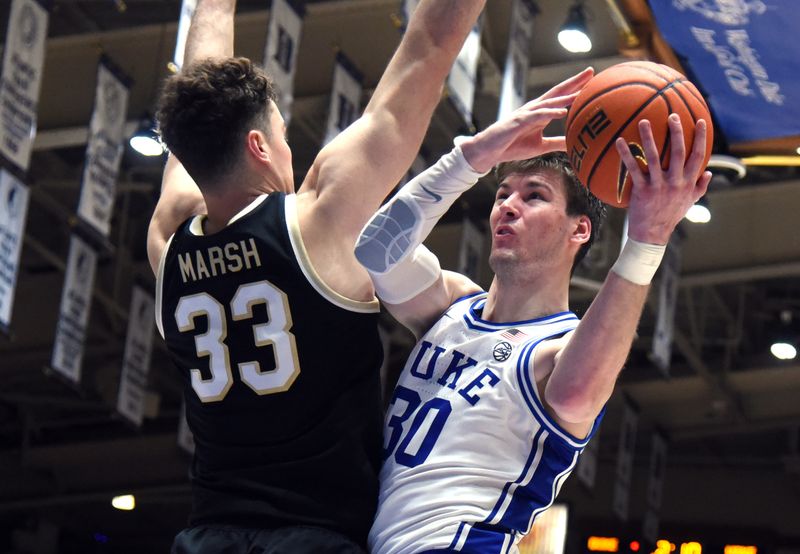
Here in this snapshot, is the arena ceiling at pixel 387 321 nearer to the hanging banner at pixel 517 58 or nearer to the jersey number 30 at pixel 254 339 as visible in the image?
the hanging banner at pixel 517 58

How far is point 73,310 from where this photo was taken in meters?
12.7

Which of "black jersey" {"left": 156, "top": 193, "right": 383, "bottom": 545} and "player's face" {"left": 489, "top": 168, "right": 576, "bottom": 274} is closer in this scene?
"black jersey" {"left": 156, "top": 193, "right": 383, "bottom": 545}

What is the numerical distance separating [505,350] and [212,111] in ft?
3.43

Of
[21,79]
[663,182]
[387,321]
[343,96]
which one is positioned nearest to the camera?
[663,182]

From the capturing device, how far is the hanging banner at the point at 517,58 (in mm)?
11258

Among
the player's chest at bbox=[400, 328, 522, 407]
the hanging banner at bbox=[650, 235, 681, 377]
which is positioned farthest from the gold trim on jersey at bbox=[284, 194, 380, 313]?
the hanging banner at bbox=[650, 235, 681, 377]

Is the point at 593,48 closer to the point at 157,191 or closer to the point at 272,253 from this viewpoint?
the point at 157,191

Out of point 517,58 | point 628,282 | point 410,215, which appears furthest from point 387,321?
point 628,282

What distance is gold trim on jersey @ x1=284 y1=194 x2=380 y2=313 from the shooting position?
4.02 m

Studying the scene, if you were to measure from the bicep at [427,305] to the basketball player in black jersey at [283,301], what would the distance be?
38 cm

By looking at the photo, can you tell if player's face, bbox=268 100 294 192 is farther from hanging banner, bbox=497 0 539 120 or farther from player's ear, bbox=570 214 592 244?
hanging banner, bbox=497 0 539 120

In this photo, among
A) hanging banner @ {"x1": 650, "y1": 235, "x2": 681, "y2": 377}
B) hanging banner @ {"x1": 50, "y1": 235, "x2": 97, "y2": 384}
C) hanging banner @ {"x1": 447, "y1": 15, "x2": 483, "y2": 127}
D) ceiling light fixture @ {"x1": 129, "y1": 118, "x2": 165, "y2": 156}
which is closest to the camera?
hanging banner @ {"x1": 447, "y1": 15, "x2": 483, "y2": 127}

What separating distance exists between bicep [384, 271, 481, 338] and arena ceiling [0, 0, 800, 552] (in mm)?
4787

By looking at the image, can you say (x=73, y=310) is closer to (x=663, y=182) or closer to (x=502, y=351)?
(x=502, y=351)
